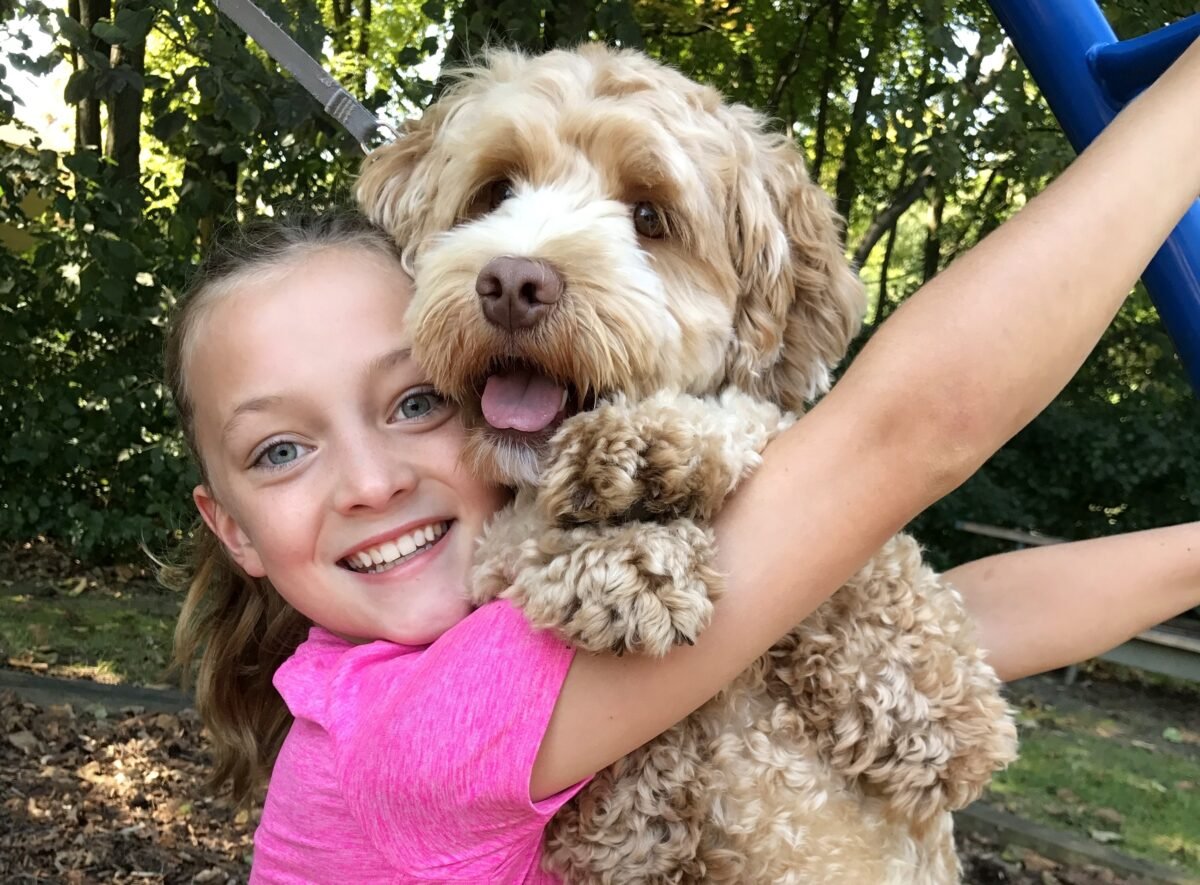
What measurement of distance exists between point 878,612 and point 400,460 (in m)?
0.89

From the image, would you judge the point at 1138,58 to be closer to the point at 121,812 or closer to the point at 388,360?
the point at 388,360

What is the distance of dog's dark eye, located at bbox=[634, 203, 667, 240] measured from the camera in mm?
2311

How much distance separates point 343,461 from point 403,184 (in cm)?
80

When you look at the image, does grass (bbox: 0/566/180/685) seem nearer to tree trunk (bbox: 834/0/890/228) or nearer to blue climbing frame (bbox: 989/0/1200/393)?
tree trunk (bbox: 834/0/890/228)

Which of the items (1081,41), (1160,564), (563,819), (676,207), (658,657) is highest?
(1081,41)

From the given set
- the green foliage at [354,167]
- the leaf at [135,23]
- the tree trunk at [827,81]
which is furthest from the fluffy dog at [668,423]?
the tree trunk at [827,81]

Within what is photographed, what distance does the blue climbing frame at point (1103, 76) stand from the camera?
1879mm

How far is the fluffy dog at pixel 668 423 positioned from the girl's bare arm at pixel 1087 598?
0.60 feet

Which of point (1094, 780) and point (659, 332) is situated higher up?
point (659, 332)

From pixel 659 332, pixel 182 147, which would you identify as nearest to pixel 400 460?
pixel 659 332

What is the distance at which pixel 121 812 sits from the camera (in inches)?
198

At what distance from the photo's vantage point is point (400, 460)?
1.99 meters

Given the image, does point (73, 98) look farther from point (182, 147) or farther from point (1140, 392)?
point (1140, 392)

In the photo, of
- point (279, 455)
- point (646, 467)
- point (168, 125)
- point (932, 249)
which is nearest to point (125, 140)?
point (168, 125)
